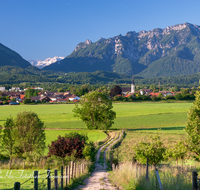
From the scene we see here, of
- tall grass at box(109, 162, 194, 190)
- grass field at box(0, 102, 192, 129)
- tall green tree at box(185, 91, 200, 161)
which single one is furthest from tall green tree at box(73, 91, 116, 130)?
tall grass at box(109, 162, 194, 190)

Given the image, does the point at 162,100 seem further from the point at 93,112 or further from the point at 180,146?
the point at 180,146

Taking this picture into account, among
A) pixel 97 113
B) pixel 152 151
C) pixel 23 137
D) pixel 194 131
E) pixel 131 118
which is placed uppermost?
pixel 194 131

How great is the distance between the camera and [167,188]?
37.3ft

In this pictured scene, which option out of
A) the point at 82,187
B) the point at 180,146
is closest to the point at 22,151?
the point at 82,187

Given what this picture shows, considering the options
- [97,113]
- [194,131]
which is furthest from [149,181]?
[97,113]

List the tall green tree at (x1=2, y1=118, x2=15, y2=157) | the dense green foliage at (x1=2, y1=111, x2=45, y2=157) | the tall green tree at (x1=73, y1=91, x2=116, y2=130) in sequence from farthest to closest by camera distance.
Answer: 1. the tall green tree at (x1=73, y1=91, x2=116, y2=130)
2. the tall green tree at (x1=2, y1=118, x2=15, y2=157)
3. the dense green foliage at (x1=2, y1=111, x2=45, y2=157)

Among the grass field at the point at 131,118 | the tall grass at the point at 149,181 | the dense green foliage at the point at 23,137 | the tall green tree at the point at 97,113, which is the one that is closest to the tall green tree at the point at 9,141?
the dense green foliage at the point at 23,137

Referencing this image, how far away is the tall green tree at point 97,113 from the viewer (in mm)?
47181

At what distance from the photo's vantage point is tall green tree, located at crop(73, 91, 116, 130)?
47181mm

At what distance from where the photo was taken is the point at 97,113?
48000 millimetres

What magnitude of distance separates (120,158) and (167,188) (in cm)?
1372

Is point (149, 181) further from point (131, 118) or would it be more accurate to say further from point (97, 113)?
point (131, 118)

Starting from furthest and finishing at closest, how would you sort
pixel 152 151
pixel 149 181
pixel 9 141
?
pixel 9 141
pixel 152 151
pixel 149 181

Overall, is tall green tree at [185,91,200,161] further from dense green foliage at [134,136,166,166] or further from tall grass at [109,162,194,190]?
tall grass at [109,162,194,190]
